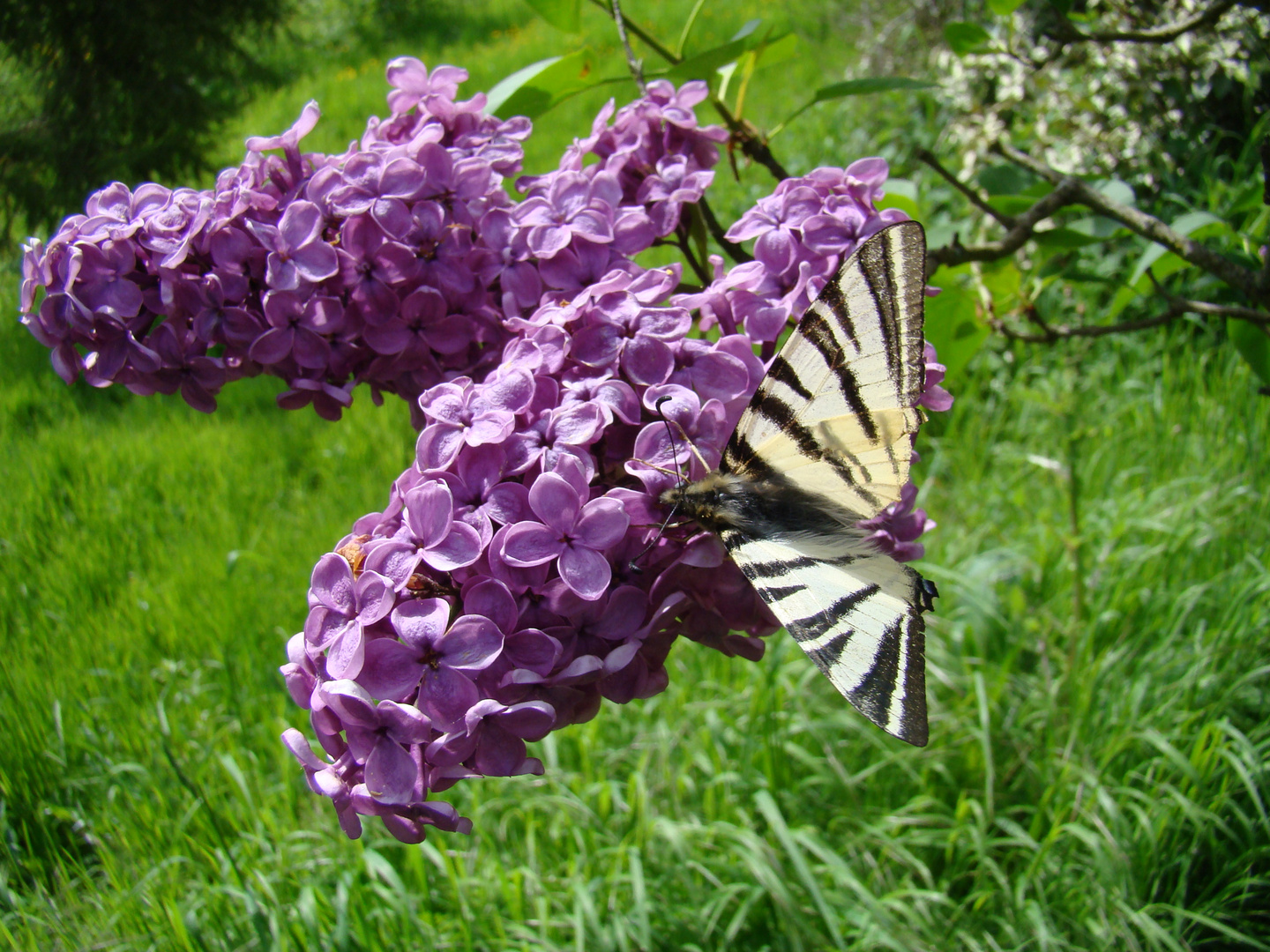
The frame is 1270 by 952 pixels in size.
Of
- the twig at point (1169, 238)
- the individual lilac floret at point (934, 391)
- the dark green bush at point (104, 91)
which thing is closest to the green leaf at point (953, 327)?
the twig at point (1169, 238)

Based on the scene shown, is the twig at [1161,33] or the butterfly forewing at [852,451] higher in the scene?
the twig at [1161,33]

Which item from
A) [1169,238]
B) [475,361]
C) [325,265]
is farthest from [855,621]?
[1169,238]

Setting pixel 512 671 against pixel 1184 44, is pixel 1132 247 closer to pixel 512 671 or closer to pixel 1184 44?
pixel 1184 44

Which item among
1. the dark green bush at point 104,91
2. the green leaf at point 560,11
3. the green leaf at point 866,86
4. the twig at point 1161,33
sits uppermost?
the green leaf at point 560,11

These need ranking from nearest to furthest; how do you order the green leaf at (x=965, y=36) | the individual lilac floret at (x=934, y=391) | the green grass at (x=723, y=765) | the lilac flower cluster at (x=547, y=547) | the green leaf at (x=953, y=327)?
the lilac flower cluster at (x=547, y=547) < the individual lilac floret at (x=934, y=391) < the green leaf at (x=953, y=327) < the green leaf at (x=965, y=36) < the green grass at (x=723, y=765)

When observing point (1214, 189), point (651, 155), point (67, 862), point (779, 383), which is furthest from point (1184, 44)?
point (67, 862)

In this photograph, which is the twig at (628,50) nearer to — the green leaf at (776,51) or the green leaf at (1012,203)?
the green leaf at (776,51)

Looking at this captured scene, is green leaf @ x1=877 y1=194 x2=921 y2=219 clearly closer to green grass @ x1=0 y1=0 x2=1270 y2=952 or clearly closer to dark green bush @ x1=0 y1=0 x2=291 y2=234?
green grass @ x1=0 y1=0 x2=1270 y2=952

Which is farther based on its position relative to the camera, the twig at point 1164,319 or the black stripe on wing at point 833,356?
the twig at point 1164,319
